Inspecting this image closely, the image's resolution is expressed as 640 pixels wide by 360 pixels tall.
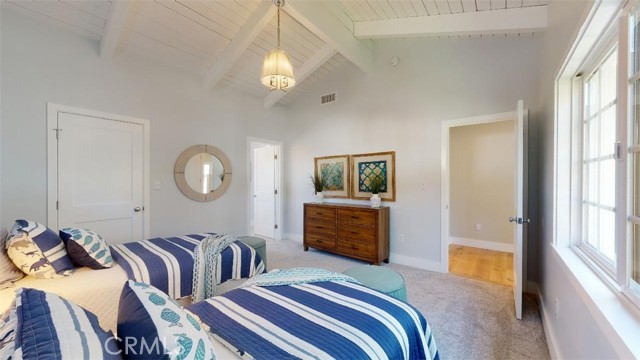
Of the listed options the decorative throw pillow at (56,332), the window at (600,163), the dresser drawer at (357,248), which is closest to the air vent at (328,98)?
the dresser drawer at (357,248)

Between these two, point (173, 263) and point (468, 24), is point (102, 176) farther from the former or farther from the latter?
point (468, 24)

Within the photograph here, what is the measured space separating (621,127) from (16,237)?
10.8ft

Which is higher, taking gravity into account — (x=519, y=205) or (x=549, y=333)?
(x=519, y=205)

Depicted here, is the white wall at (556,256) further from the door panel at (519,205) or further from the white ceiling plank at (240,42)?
the white ceiling plank at (240,42)

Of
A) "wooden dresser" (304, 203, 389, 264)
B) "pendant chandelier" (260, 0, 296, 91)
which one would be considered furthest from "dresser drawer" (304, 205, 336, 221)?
"pendant chandelier" (260, 0, 296, 91)

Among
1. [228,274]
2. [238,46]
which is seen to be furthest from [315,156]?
[228,274]

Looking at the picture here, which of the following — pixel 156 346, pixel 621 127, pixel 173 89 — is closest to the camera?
pixel 156 346

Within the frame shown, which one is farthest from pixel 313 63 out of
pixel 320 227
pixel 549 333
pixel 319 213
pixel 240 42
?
pixel 549 333

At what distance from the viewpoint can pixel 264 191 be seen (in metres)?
5.59

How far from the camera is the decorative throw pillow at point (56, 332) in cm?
62

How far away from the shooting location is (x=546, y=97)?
2.34 meters

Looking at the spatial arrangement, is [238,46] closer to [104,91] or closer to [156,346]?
[104,91]

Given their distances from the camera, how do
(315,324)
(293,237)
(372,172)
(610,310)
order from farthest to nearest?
(293,237) → (372,172) → (315,324) → (610,310)

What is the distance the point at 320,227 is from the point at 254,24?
294 centimetres
